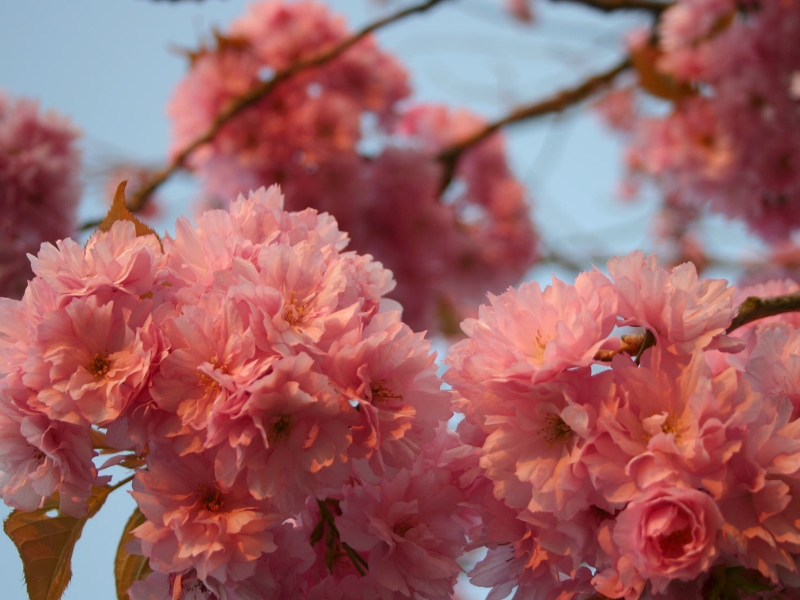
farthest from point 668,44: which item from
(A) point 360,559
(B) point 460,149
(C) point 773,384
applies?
(A) point 360,559

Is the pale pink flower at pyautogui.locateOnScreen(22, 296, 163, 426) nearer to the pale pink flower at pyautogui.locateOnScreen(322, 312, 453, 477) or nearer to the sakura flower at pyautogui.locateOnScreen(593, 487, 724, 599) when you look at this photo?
the pale pink flower at pyautogui.locateOnScreen(322, 312, 453, 477)

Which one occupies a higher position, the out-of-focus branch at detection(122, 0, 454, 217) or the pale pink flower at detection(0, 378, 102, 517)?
the pale pink flower at detection(0, 378, 102, 517)

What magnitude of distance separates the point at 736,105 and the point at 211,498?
1.71 metres

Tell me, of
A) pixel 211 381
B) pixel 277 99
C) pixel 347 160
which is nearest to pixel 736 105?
pixel 347 160

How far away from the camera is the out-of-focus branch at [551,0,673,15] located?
7.23ft

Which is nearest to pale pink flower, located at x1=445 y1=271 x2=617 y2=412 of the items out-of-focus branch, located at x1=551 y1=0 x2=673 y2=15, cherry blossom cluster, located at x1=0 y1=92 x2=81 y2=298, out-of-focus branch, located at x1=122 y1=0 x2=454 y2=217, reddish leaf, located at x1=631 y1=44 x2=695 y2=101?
cherry blossom cluster, located at x1=0 y1=92 x2=81 y2=298

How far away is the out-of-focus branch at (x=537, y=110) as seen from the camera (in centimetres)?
246

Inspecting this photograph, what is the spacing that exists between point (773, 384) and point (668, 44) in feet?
5.49

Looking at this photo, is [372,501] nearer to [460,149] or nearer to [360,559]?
[360,559]

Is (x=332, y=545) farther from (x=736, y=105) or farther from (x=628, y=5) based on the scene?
(x=628, y=5)

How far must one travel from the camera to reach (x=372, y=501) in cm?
72

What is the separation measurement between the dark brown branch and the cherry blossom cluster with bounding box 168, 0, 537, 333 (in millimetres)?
1550

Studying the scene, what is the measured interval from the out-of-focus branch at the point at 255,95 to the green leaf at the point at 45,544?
1.23m

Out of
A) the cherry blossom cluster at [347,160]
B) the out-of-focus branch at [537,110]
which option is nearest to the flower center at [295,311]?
the cherry blossom cluster at [347,160]
